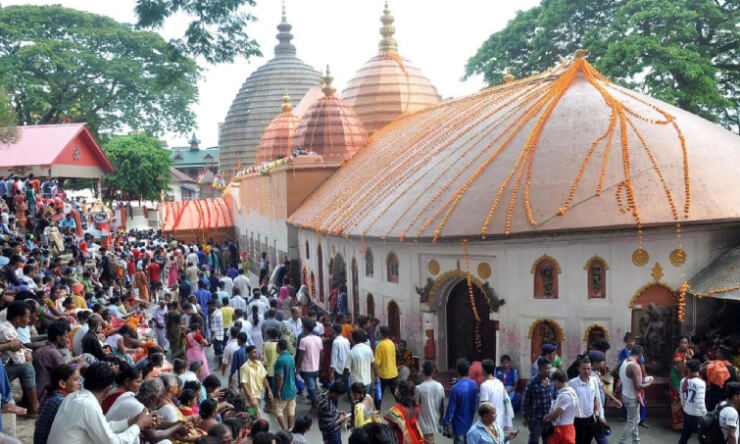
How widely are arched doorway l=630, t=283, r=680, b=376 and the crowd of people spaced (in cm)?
75

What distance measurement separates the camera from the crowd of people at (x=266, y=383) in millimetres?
6164

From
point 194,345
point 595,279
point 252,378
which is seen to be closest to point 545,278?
point 595,279

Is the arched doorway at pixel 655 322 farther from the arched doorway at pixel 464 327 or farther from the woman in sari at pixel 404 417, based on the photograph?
the woman in sari at pixel 404 417

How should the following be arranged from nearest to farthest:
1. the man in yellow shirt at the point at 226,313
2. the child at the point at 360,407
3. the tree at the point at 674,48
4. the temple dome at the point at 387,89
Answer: the child at the point at 360,407, the man in yellow shirt at the point at 226,313, the tree at the point at 674,48, the temple dome at the point at 387,89

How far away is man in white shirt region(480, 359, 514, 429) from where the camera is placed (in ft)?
26.8

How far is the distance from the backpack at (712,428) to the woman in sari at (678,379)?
2490 mm

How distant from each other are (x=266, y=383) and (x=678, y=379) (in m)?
6.46

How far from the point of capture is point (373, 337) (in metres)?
14.0

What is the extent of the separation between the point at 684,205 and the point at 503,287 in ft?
11.3

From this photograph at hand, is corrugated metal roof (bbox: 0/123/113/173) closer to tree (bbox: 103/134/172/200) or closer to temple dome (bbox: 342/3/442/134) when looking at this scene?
tree (bbox: 103/134/172/200)

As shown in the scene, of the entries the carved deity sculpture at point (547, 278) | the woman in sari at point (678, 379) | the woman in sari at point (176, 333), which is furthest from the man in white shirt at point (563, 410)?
the woman in sari at point (176, 333)

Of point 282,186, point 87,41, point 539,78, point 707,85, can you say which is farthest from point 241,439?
point 87,41

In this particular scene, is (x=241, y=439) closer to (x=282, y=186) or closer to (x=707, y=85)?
(x=282, y=186)

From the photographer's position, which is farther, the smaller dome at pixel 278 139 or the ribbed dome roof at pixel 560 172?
the smaller dome at pixel 278 139
